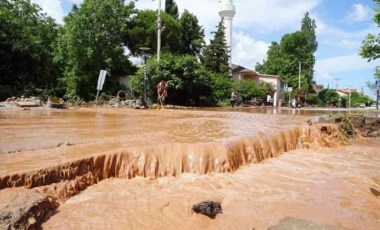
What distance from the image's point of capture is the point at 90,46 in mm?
27375

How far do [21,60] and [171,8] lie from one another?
66.0ft

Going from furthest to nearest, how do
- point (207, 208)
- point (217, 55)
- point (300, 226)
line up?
1. point (217, 55)
2. point (207, 208)
3. point (300, 226)

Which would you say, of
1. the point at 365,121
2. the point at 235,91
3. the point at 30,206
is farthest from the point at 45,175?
the point at 235,91

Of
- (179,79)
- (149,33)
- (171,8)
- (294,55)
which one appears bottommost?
(179,79)

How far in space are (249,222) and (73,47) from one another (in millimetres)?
25286

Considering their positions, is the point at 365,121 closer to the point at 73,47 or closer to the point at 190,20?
the point at 73,47

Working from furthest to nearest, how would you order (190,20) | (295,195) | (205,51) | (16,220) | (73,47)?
1. (190,20)
2. (205,51)
3. (73,47)
4. (295,195)
5. (16,220)

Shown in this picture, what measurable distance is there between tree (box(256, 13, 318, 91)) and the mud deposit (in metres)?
46.2

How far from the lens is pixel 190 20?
38.7m

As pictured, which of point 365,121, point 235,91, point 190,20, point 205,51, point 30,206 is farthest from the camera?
point 190,20

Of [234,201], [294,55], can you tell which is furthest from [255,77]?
[234,201]

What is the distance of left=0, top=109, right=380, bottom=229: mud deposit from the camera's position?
399 centimetres

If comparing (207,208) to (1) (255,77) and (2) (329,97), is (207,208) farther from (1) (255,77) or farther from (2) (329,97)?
(2) (329,97)

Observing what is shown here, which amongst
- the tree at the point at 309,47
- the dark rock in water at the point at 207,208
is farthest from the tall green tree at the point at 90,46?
the tree at the point at 309,47
